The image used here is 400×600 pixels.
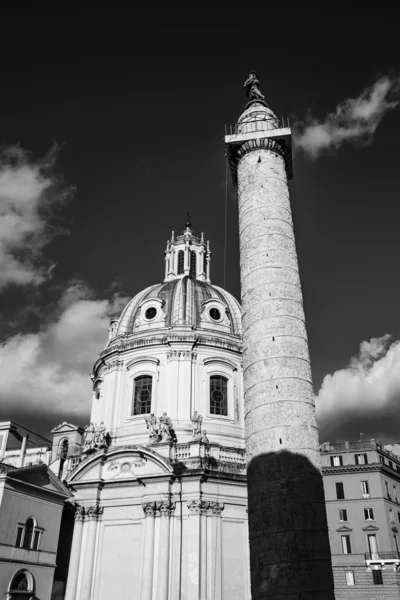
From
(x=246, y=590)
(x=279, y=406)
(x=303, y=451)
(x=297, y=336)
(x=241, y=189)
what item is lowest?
(x=246, y=590)

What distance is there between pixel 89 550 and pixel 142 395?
10.4 metres

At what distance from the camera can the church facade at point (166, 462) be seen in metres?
30.5

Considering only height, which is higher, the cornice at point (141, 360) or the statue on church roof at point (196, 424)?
the cornice at point (141, 360)

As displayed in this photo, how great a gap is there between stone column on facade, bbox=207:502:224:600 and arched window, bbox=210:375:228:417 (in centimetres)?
729

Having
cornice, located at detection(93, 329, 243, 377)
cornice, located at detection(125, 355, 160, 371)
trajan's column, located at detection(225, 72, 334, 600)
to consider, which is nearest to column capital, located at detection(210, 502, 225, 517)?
cornice, located at detection(125, 355, 160, 371)

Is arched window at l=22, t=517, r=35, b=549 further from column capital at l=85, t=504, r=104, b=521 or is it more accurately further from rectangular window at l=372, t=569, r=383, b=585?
rectangular window at l=372, t=569, r=383, b=585

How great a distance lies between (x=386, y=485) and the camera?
4756 centimetres

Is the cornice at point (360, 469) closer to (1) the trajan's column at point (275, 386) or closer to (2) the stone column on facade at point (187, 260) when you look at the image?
(2) the stone column on facade at point (187, 260)

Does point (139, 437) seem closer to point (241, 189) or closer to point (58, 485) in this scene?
point (58, 485)

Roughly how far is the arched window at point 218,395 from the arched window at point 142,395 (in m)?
4.26

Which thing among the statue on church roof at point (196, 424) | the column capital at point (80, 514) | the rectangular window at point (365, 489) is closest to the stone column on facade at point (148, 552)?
the column capital at point (80, 514)

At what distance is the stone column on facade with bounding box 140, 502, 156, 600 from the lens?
96.5ft

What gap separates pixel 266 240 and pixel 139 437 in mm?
19867

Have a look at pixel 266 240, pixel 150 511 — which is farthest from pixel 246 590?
pixel 266 240
